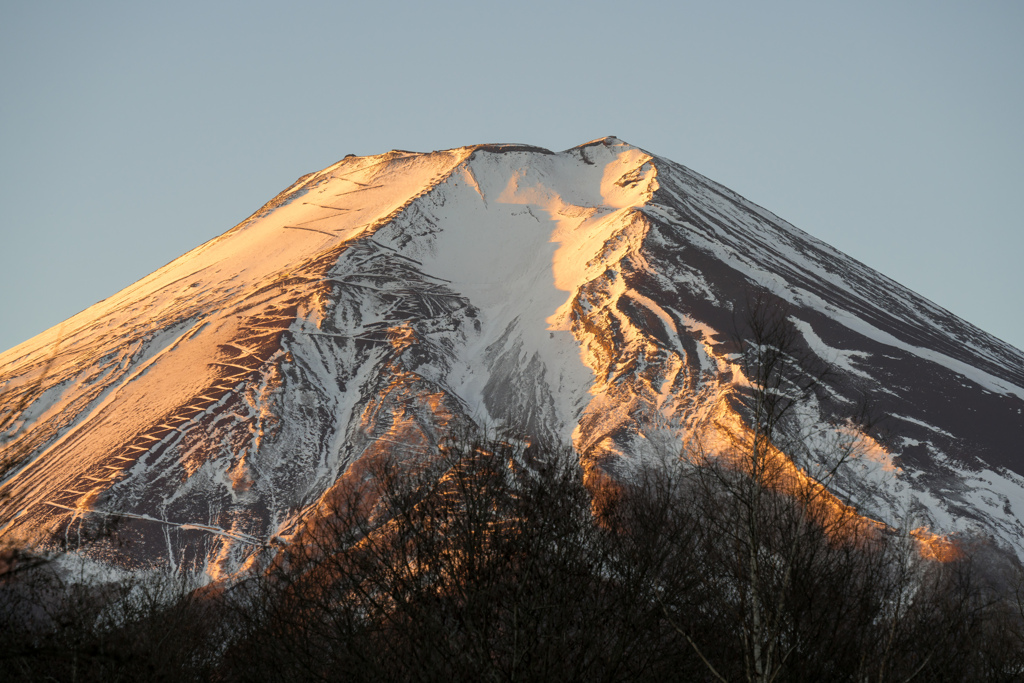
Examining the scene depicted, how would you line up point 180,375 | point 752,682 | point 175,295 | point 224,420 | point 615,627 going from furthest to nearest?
point 175,295 < point 180,375 < point 224,420 < point 615,627 < point 752,682

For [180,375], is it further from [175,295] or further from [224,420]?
[175,295]

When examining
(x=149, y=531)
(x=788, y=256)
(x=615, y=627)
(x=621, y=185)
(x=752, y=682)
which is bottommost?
(x=149, y=531)

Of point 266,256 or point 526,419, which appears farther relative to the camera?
point 266,256

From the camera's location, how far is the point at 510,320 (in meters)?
75.5

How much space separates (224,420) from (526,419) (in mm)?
18921

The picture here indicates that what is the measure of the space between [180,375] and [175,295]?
18.7m

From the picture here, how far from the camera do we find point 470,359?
233 ft

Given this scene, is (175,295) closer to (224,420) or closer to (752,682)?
(224,420)

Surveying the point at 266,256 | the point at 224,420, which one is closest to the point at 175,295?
the point at 266,256

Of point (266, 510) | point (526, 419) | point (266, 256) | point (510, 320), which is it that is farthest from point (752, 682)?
point (266, 256)

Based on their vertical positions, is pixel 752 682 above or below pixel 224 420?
above

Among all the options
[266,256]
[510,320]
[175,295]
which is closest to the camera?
[510,320]

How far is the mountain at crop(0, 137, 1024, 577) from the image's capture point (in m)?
50.2

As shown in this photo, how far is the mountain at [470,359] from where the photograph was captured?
50.2 metres
